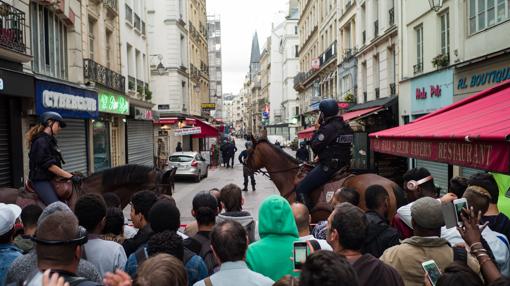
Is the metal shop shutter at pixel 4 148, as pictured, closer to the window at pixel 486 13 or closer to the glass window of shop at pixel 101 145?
the glass window of shop at pixel 101 145

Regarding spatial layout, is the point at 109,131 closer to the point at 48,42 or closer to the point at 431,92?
the point at 48,42

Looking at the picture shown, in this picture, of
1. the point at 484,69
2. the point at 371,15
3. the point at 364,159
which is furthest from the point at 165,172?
the point at 371,15

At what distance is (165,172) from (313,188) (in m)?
2.33

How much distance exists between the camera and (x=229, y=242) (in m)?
3.05

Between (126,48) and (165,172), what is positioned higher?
(126,48)

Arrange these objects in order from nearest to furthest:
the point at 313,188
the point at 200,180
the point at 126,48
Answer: the point at 313,188, the point at 126,48, the point at 200,180

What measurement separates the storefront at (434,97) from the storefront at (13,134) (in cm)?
1155

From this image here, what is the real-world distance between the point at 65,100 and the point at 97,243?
10.5 m

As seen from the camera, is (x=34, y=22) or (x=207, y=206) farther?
(x=34, y=22)

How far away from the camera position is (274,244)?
11.5ft

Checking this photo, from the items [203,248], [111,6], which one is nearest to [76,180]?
[203,248]

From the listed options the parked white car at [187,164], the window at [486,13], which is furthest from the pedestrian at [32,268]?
the parked white car at [187,164]

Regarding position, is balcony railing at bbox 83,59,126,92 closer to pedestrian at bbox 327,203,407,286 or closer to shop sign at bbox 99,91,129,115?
shop sign at bbox 99,91,129,115

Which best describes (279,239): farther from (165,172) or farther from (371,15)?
(371,15)
